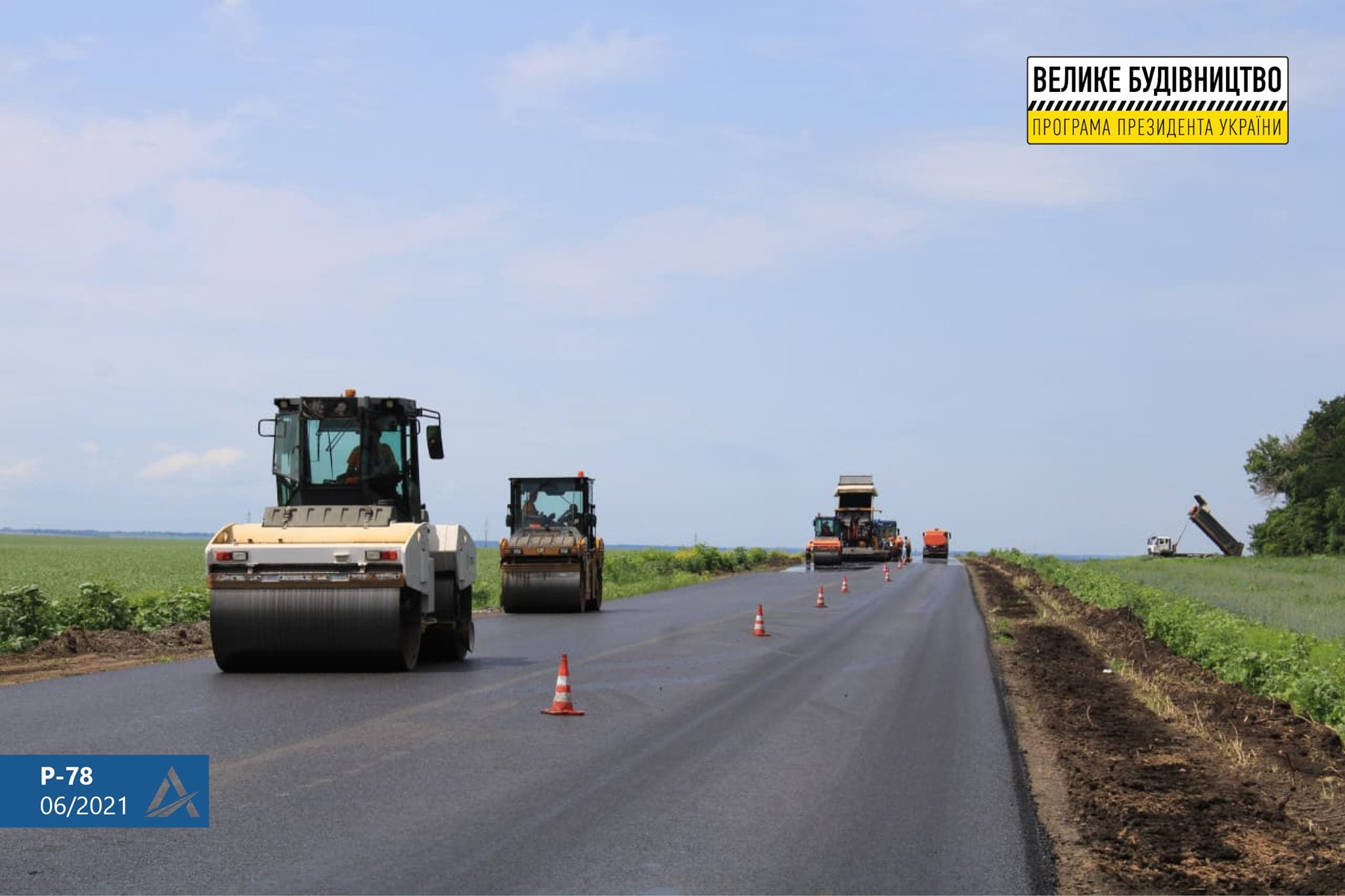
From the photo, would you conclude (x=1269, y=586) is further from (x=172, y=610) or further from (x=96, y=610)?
(x=96, y=610)

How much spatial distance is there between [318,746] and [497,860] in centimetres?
401

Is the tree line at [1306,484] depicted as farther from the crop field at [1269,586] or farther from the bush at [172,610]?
the bush at [172,610]

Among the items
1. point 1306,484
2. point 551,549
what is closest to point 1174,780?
point 551,549

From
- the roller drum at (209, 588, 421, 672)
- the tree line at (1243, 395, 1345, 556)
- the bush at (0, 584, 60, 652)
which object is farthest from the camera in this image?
the tree line at (1243, 395, 1345, 556)

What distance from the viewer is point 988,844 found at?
26.4ft

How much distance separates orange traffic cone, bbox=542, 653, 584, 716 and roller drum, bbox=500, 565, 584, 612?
1650cm

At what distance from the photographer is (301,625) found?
15719 millimetres

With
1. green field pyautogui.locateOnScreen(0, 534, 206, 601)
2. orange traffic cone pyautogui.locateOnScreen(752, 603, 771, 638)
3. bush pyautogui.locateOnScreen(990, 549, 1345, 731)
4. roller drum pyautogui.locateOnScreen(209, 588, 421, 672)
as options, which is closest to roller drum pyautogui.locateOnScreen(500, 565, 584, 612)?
green field pyautogui.locateOnScreen(0, 534, 206, 601)

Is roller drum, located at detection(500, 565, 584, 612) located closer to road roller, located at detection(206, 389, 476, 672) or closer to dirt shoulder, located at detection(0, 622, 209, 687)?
dirt shoulder, located at detection(0, 622, 209, 687)

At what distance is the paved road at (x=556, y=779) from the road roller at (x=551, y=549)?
10.6m

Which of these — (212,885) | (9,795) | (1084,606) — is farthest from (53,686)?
(1084,606)

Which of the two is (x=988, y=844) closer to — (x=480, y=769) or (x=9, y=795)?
(x=480, y=769)

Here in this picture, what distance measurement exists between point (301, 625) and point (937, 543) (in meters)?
83.0

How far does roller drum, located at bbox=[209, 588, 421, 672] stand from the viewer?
1566 cm
